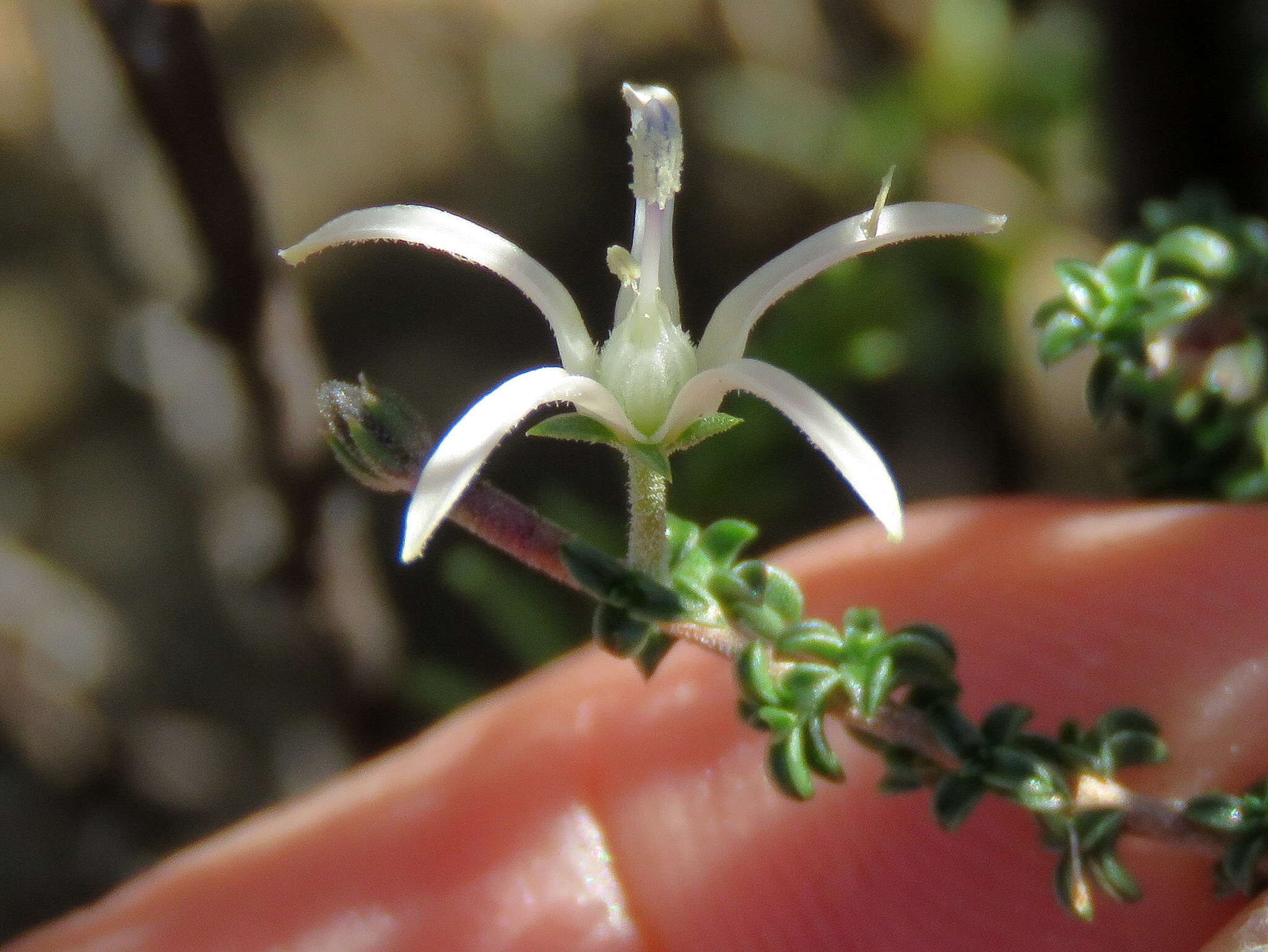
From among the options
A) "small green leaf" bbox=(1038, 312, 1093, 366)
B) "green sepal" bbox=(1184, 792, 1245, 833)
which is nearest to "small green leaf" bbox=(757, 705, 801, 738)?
"green sepal" bbox=(1184, 792, 1245, 833)

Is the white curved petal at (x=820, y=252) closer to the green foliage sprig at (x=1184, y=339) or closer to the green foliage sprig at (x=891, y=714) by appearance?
the green foliage sprig at (x=891, y=714)

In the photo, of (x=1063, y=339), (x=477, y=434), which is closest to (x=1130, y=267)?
(x=1063, y=339)

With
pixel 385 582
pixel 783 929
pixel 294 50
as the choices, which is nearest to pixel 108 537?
pixel 385 582

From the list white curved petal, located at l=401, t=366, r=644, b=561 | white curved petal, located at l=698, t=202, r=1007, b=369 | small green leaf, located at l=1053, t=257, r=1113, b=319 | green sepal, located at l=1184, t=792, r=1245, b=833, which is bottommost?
green sepal, located at l=1184, t=792, r=1245, b=833

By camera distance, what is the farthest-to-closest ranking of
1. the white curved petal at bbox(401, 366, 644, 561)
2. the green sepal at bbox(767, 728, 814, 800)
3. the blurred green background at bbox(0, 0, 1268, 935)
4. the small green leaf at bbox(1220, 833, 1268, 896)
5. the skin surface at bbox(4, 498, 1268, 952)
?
the blurred green background at bbox(0, 0, 1268, 935) < the skin surface at bbox(4, 498, 1268, 952) < the small green leaf at bbox(1220, 833, 1268, 896) < the green sepal at bbox(767, 728, 814, 800) < the white curved petal at bbox(401, 366, 644, 561)

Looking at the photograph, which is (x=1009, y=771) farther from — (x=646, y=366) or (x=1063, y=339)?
(x=1063, y=339)

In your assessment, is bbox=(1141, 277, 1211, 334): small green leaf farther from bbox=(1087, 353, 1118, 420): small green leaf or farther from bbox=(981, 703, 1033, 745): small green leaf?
bbox=(981, 703, 1033, 745): small green leaf

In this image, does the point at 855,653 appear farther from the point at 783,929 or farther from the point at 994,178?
the point at 994,178
